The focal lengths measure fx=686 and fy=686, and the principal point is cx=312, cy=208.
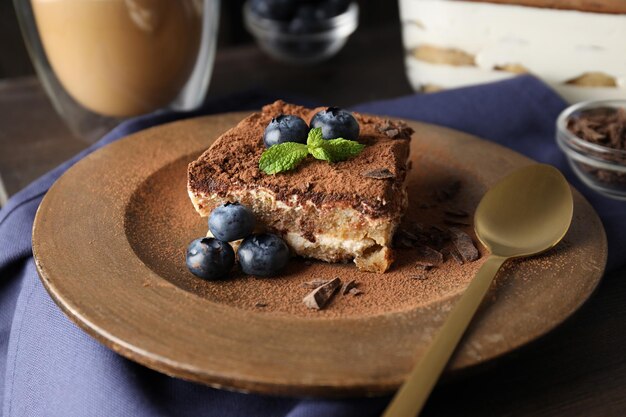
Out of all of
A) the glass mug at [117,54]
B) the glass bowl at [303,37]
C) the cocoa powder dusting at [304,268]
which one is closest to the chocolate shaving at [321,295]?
the cocoa powder dusting at [304,268]

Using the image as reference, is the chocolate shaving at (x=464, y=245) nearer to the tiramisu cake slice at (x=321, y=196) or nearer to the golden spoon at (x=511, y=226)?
the golden spoon at (x=511, y=226)

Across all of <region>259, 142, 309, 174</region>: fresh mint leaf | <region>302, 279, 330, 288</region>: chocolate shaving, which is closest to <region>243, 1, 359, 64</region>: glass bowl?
<region>259, 142, 309, 174</region>: fresh mint leaf

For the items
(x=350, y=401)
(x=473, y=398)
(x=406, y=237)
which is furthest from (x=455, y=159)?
(x=350, y=401)

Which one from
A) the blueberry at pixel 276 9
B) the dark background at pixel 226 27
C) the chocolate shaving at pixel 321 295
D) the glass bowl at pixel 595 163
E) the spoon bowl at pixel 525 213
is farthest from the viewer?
the dark background at pixel 226 27

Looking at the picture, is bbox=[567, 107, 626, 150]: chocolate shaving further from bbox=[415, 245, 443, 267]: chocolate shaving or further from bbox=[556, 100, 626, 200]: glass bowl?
bbox=[415, 245, 443, 267]: chocolate shaving

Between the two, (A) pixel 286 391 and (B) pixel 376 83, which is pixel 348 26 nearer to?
(B) pixel 376 83
